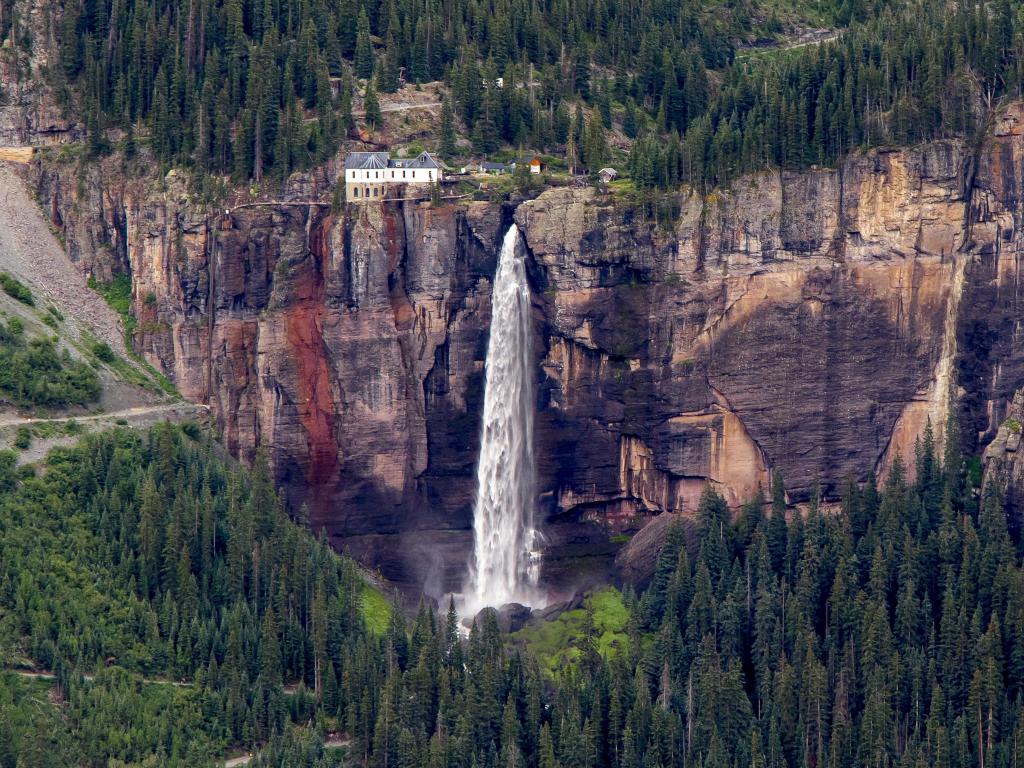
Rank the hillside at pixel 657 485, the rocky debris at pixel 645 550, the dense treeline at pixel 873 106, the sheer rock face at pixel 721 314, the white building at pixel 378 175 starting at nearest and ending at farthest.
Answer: the hillside at pixel 657 485, the sheer rock face at pixel 721 314, the dense treeline at pixel 873 106, the rocky debris at pixel 645 550, the white building at pixel 378 175

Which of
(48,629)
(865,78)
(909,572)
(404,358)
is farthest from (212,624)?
(865,78)

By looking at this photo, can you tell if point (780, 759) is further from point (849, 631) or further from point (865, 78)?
point (865, 78)

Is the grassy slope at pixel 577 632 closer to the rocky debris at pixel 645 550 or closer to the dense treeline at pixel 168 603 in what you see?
the rocky debris at pixel 645 550

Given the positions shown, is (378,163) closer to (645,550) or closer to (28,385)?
(28,385)

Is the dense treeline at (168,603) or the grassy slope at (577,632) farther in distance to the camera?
the grassy slope at (577,632)

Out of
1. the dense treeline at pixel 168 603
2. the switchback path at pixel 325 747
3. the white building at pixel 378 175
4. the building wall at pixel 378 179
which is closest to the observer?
the switchback path at pixel 325 747

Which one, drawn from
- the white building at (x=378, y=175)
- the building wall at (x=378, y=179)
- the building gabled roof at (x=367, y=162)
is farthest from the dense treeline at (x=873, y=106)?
the building gabled roof at (x=367, y=162)

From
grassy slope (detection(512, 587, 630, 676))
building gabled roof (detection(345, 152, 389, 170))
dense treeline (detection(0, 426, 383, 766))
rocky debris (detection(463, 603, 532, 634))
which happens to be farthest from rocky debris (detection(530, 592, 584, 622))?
building gabled roof (detection(345, 152, 389, 170))

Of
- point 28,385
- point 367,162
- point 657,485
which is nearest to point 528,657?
point 657,485
